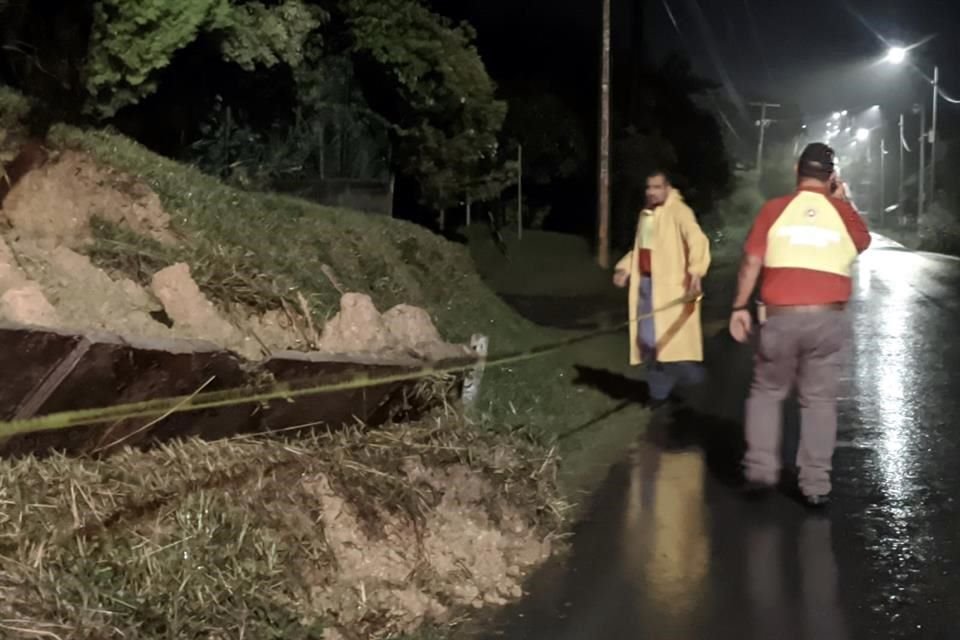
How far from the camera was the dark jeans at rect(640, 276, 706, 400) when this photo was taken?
29.0ft

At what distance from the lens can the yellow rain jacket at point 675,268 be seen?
27.9 feet

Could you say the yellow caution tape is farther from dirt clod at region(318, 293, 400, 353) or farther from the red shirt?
the red shirt

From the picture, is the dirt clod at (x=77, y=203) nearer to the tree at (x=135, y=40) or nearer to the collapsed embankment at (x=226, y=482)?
the collapsed embankment at (x=226, y=482)

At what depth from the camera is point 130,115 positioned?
36.4ft

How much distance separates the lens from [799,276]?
6395 millimetres

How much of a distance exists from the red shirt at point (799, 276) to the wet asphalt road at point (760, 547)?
1141 millimetres

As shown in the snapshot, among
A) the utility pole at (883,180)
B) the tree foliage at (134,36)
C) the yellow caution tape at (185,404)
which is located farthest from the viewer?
the utility pole at (883,180)

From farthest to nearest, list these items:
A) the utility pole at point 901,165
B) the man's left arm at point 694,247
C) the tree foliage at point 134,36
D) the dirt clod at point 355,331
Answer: the utility pole at point 901,165 < the man's left arm at point 694,247 < the tree foliage at point 134,36 < the dirt clod at point 355,331

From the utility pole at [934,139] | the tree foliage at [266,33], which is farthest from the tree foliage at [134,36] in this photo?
the utility pole at [934,139]

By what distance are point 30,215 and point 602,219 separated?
16285 mm

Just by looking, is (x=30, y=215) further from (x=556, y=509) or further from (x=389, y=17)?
(x=389, y=17)

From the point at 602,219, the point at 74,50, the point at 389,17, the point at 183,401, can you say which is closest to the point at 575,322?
the point at 389,17

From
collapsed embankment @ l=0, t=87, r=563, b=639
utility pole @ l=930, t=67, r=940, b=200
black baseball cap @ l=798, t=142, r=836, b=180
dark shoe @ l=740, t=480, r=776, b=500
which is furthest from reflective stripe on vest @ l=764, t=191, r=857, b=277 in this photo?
utility pole @ l=930, t=67, r=940, b=200

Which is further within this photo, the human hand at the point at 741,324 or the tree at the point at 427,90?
the tree at the point at 427,90
